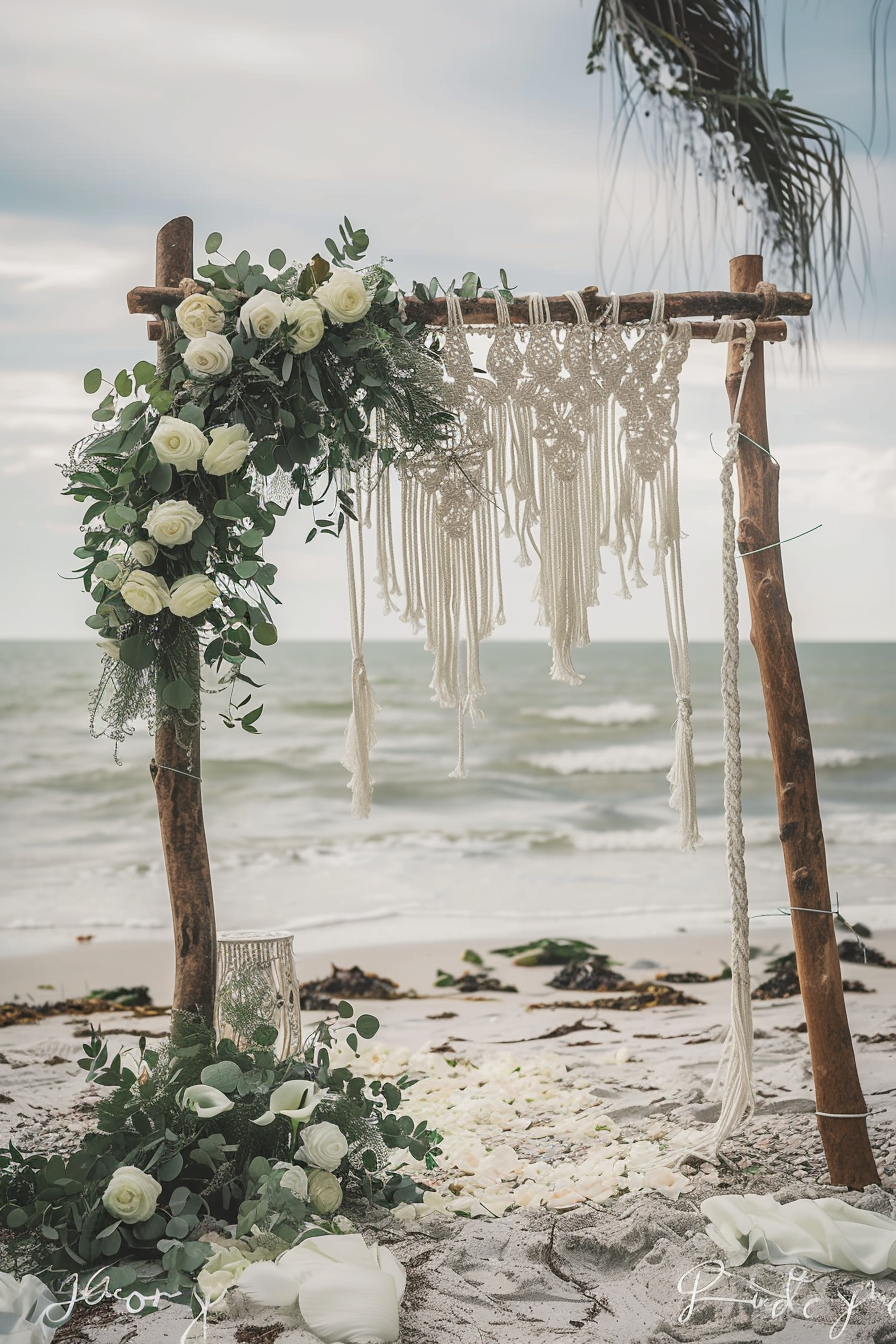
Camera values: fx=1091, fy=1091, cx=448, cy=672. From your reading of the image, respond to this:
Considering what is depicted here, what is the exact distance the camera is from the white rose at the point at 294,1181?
1977 mm

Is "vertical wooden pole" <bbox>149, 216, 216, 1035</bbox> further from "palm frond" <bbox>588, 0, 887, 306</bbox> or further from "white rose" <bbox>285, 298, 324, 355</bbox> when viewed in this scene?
"palm frond" <bbox>588, 0, 887, 306</bbox>

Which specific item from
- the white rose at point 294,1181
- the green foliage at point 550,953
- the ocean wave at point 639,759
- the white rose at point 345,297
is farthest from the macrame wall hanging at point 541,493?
the ocean wave at point 639,759

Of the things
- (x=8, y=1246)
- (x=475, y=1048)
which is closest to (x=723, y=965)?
(x=475, y=1048)

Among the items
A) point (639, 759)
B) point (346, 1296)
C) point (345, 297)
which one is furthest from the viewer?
point (639, 759)

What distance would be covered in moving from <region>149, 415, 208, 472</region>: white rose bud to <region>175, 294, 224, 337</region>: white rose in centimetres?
20

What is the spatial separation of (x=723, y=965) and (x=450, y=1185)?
2.62 meters

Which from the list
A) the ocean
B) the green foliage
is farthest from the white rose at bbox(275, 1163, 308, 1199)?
the ocean

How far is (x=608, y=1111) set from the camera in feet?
9.18

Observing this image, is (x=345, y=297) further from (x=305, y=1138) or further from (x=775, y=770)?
(x=305, y=1138)

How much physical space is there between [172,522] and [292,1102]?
109cm

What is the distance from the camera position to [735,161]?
15.5 feet

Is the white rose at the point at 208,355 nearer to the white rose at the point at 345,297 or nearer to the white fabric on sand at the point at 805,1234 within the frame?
the white rose at the point at 345,297

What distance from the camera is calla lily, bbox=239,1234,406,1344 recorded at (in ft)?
5.34

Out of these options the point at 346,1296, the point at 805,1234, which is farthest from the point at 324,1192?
the point at 805,1234
